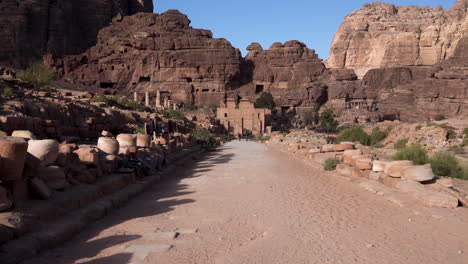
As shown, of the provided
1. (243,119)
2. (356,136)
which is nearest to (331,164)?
(356,136)

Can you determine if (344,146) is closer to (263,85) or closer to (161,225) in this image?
(161,225)

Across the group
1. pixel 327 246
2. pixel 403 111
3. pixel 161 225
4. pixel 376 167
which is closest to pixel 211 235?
pixel 161 225

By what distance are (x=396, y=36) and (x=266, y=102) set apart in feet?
145

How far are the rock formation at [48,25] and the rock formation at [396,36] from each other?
54.3 m

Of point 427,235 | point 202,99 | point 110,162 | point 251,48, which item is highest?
point 251,48

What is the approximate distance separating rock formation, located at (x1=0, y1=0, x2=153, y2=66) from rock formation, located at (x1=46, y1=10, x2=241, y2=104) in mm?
5029

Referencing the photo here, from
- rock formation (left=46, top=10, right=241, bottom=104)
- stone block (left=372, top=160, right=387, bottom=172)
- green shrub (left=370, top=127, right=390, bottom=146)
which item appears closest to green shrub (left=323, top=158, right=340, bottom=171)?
stone block (left=372, top=160, right=387, bottom=172)

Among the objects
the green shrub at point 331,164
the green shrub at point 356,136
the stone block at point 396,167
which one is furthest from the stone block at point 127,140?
the green shrub at point 356,136

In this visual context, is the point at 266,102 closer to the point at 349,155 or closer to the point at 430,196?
the point at 349,155

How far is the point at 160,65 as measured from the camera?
55594 mm

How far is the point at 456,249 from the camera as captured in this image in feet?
14.6

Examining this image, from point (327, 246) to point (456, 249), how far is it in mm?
1584

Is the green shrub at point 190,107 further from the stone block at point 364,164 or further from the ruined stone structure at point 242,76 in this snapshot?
the stone block at point 364,164

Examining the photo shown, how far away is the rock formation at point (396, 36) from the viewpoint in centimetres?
7412
